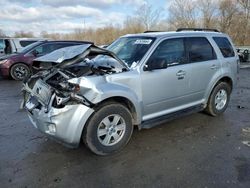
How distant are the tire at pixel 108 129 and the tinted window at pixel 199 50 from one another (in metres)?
1.83

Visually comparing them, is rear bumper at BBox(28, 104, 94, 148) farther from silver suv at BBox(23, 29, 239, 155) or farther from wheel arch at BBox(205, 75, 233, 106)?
wheel arch at BBox(205, 75, 233, 106)

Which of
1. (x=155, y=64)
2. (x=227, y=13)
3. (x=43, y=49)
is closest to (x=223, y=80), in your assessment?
(x=155, y=64)

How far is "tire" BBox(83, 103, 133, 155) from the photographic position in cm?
347

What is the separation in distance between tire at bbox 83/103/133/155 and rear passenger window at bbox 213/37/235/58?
2730mm

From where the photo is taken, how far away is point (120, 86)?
3633 mm

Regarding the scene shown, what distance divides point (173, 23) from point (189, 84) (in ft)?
110

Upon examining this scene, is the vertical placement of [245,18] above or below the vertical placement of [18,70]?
above

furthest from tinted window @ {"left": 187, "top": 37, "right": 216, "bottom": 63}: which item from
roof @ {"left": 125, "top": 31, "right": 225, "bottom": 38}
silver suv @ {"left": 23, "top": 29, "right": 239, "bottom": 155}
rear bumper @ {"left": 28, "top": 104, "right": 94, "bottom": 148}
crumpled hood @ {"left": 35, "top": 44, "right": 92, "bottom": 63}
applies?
rear bumper @ {"left": 28, "top": 104, "right": 94, "bottom": 148}

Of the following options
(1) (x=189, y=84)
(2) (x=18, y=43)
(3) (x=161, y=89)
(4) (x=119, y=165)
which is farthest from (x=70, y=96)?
(2) (x=18, y=43)

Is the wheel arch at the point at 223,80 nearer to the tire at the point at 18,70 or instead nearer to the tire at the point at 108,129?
the tire at the point at 108,129

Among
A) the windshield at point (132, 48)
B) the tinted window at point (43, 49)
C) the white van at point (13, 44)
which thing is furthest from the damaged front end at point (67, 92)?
the white van at point (13, 44)

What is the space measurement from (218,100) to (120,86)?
9.05 ft

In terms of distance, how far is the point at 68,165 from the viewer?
3414mm

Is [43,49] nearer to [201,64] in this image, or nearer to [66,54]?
[66,54]
